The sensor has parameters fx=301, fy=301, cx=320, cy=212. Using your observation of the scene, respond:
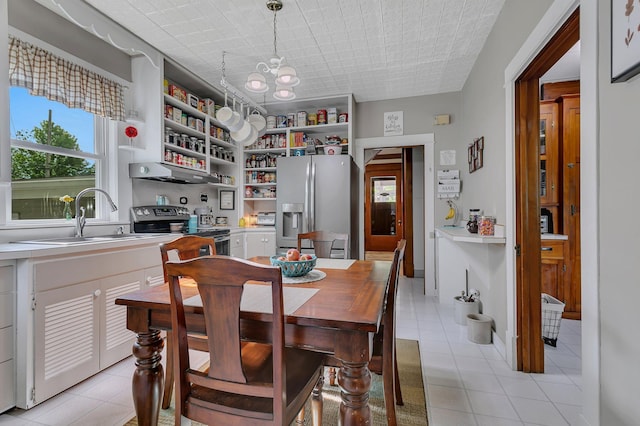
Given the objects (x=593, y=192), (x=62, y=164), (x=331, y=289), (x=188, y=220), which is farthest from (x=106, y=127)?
(x=593, y=192)

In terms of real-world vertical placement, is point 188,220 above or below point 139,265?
above

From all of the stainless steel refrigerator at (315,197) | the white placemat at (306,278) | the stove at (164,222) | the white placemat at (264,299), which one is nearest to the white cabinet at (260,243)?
the stainless steel refrigerator at (315,197)

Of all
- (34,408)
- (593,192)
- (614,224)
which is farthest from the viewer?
(34,408)

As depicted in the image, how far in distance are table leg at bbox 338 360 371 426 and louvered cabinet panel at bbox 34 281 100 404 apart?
70.8 inches

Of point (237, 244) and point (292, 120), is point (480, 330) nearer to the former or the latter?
point (237, 244)

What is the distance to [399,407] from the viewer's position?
171cm

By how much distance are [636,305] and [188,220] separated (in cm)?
365

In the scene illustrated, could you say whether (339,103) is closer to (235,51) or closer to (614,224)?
(235,51)

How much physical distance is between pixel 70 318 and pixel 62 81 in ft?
5.96

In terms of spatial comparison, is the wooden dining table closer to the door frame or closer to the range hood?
the range hood

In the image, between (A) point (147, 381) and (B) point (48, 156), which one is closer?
(A) point (147, 381)

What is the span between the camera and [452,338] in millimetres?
2639

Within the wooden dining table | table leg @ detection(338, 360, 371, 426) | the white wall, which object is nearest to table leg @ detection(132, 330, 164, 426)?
the wooden dining table

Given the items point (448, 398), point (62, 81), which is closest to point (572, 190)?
point (448, 398)
